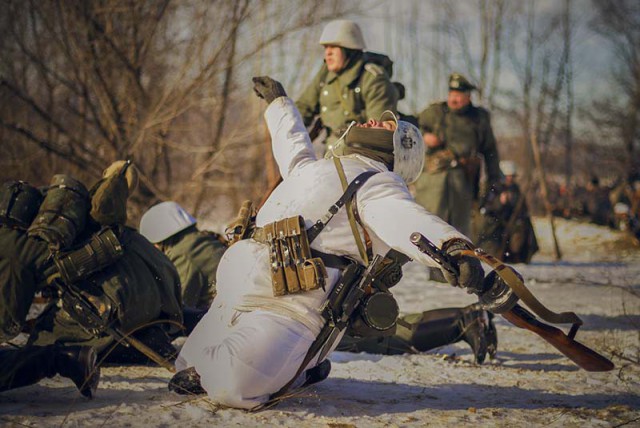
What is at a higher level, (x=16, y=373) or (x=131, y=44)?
(x=131, y=44)

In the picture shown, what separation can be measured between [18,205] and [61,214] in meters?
0.21

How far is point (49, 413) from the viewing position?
8.56 feet

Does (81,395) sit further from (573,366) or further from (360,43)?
(360,43)

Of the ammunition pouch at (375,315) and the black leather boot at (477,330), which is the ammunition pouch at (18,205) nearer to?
the ammunition pouch at (375,315)

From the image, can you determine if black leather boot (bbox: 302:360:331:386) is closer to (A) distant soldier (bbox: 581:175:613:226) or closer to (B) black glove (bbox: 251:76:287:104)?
(B) black glove (bbox: 251:76:287:104)

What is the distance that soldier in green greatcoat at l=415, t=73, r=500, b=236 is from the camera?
6.77m

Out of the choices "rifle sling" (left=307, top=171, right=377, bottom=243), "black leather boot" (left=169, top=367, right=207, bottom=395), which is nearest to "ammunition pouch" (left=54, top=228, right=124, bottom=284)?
"black leather boot" (left=169, top=367, right=207, bottom=395)

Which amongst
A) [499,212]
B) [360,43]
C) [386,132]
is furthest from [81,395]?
[499,212]

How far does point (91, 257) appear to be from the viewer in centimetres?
326

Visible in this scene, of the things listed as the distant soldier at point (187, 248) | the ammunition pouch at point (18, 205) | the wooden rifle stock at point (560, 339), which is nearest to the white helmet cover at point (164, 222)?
the distant soldier at point (187, 248)

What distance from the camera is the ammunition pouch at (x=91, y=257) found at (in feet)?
10.5

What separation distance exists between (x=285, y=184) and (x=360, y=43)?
8.45 ft

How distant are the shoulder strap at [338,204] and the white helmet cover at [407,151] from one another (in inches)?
9.4

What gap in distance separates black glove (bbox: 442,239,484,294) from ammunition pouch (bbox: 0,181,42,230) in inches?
75.5
